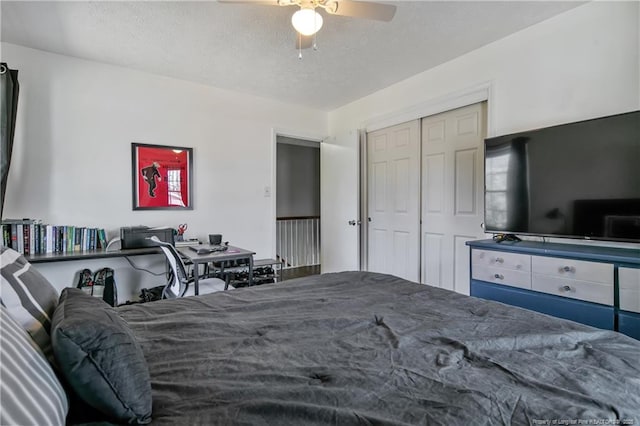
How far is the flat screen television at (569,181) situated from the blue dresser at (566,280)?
0.16 meters

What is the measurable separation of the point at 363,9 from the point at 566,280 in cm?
206

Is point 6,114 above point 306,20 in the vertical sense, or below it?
below

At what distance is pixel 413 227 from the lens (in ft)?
11.7

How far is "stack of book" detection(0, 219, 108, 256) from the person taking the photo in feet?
8.54

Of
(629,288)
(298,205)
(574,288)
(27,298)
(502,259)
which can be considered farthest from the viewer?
(298,205)

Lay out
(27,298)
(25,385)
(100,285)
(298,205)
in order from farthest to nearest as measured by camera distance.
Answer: (298,205) → (100,285) → (27,298) → (25,385)

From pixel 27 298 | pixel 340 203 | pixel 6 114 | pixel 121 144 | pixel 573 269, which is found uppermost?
pixel 6 114

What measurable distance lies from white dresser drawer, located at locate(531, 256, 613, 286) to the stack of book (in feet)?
12.0

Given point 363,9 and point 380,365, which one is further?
point 363,9

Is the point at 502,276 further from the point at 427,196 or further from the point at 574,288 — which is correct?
the point at 427,196

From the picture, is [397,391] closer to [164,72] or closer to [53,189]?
[53,189]

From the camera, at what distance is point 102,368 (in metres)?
0.67

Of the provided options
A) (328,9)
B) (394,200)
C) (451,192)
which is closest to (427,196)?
(451,192)

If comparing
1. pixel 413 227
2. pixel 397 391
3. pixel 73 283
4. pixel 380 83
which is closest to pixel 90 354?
pixel 397 391
